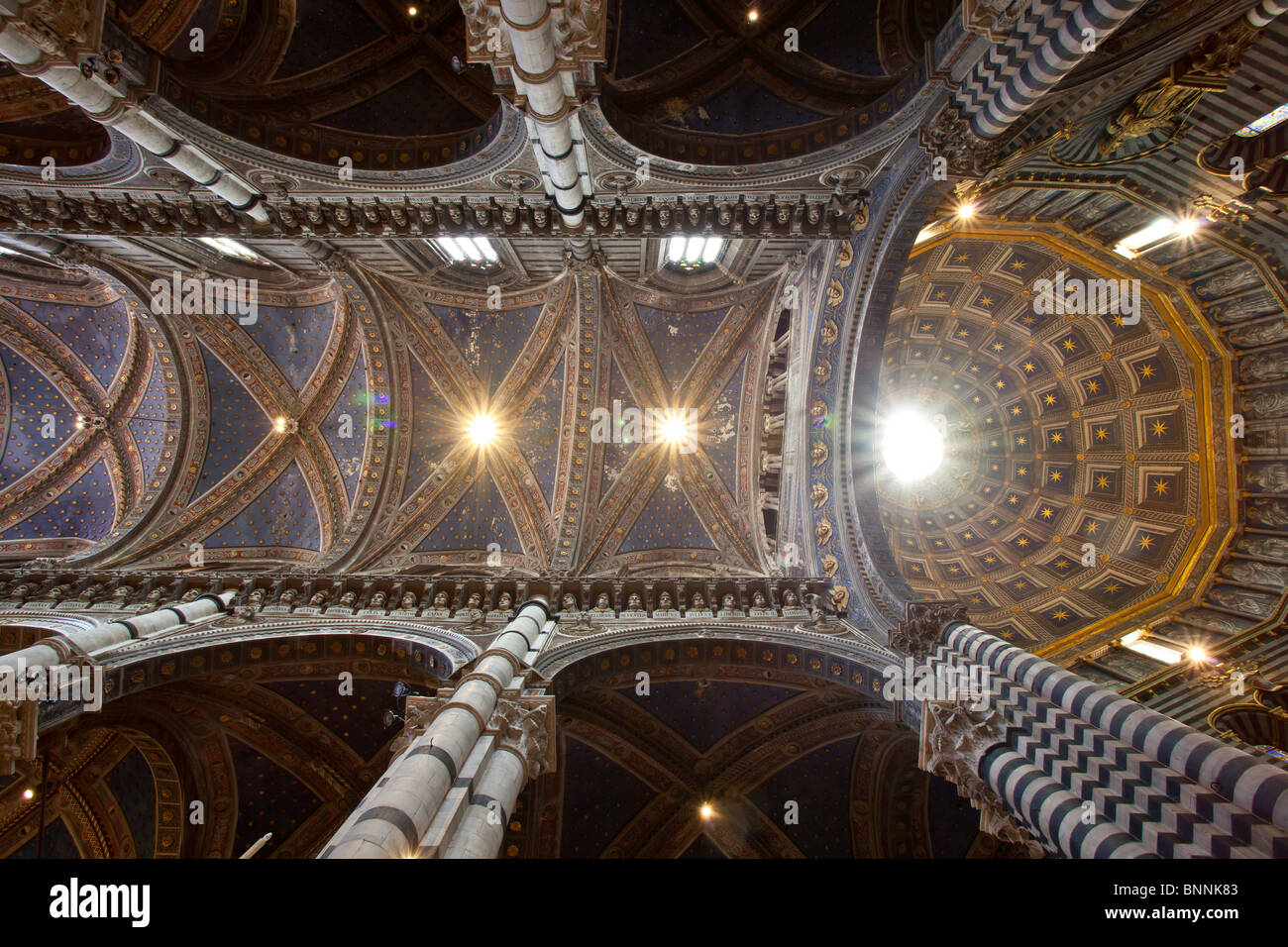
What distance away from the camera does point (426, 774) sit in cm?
569

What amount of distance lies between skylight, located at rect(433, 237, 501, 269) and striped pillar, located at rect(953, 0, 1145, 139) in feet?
37.2

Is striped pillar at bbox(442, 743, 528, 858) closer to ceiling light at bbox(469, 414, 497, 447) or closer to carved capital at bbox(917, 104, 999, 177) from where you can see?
carved capital at bbox(917, 104, 999, 177)

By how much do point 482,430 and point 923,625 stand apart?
14353 millimetres

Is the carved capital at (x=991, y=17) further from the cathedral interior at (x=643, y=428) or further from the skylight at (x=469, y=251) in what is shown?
the skylight at (x=469, y=251)

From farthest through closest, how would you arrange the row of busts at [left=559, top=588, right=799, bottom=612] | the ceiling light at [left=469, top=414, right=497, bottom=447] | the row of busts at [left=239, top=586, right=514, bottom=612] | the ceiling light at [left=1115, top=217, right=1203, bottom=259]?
1. the ceiling light at [left=469, top=414, right=497, bottom=447]
2. the ceiling light at [left=1115, top=217, right=1203, bottom=259]
3. the row of busts at [left=559, top=588, right=799, bottom=612]
4. the row of busts at [left=239, top=586, right=514, bottom=612]

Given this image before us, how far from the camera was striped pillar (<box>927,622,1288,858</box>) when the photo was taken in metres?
4.79

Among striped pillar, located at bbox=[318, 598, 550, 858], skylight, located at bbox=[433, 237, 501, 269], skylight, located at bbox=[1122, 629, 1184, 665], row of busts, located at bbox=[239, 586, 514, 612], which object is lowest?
skylight, located at bbox=[1122, 629, 1184, 665]

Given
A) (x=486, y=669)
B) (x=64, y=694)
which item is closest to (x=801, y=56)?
(x=486, y=669)

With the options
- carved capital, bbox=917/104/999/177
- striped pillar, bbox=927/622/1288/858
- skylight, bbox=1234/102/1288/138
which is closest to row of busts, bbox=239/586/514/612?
striped pillar, bbox=927/622/1288/858

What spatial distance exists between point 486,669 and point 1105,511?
20.2 metres
